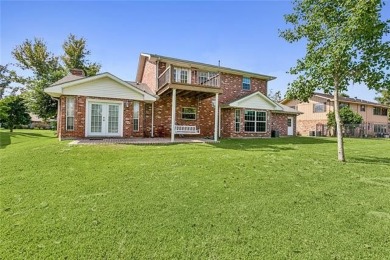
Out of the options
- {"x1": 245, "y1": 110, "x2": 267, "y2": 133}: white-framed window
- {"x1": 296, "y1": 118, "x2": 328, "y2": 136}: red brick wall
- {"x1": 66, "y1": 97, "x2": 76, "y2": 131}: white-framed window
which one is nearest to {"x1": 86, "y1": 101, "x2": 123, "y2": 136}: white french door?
{"x1": 66, "y1": 97, "x2": 76, "y2": 131}: white-framed window

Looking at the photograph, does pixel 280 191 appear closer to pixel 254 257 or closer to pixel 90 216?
pixel 254 257

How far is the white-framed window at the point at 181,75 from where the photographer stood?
1723 cm

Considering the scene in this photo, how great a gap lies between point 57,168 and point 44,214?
9.79 feet

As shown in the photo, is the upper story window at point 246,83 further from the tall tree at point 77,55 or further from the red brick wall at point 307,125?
the tall tree at point 77,55

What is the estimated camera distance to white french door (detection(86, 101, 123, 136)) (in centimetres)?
1340

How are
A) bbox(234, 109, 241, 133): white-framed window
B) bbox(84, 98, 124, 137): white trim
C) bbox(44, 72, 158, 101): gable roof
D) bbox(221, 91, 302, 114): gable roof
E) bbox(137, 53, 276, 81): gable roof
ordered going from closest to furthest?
1. bbox(44, 72, 158, 101): gable roof
2. bbox(84, 98, 124, 137): white trim
3. bbox(137, 53, 276, 81): gable roof
4. bbox(221, 91, 302, 114): gable roof
5. bbox(234, 109, 241, 133): white-framed window

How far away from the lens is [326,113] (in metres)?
29.5

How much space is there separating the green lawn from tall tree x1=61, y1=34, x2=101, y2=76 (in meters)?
27.4

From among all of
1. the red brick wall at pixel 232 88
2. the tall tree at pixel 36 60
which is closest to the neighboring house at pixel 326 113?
the red brick wall at pixel 232 88

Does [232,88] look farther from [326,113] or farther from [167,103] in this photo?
[326,113]

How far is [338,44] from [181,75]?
11.0 meters

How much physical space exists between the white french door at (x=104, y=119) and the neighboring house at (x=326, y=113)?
2254 centimetres

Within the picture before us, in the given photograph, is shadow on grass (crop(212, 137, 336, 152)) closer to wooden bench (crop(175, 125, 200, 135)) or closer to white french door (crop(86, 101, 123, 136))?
wooden bench (crop(175, 125, 200, 135))

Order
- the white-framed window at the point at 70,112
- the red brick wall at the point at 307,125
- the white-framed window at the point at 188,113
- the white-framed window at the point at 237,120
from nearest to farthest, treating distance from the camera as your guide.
Answer: 1. the white-framed window at the point at 70,112
2. the white-framed window at the point at 188,113
3. the white-framed window at the point at 237,120
4. the red brick wall at the point at 307,125
